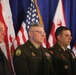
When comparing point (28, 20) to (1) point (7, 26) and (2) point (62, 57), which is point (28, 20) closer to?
(1) point (7, 26)

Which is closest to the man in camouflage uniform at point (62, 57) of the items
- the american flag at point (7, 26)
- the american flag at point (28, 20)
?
the american flag at point (28, 20)

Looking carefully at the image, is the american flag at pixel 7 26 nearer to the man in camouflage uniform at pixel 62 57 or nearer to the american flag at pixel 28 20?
the american flag at pixel 28 20

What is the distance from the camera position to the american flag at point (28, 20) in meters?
3.15

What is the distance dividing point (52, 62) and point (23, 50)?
0.52 meters

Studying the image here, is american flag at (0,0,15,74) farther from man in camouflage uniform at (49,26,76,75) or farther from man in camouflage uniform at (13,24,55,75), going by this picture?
man in camouflage uniform at (49,26,76,75)

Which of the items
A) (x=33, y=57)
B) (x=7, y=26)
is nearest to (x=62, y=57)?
(x=33, y=57)

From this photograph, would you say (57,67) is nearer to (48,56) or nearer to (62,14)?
(48,56)

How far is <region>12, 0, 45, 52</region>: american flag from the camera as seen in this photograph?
3.15 meters

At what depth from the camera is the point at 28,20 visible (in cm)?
325

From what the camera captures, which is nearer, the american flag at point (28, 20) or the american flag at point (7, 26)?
the american flag at point (7, 26)

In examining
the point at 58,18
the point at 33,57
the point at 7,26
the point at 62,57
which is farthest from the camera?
the point at 58,18

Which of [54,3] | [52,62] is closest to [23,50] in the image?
[52,62]

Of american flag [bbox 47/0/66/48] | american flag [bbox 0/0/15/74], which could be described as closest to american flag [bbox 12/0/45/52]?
american flag [bbox 0/0/15/74]

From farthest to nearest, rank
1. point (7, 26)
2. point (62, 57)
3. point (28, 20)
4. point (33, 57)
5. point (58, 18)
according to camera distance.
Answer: point (58, 18), point (28, 20), point (7, 26), point (62, 57), point (33, 57)
